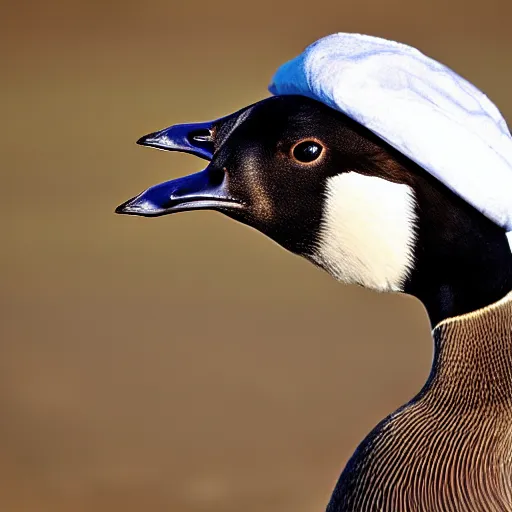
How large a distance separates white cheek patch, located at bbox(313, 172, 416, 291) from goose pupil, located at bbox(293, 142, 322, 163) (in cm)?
3

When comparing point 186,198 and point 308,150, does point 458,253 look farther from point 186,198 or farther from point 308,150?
point 186,198

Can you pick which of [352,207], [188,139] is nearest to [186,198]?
[188,139]

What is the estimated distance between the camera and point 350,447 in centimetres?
361

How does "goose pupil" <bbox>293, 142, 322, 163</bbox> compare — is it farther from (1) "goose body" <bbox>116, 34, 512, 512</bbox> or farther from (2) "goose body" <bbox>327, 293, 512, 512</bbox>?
(2) "goose body" <bbox>327, 293, 512, 512</bbox>

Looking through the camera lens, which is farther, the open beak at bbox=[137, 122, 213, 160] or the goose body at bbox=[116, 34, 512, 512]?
the open beak at bbox=[137, 122, 213, 160]

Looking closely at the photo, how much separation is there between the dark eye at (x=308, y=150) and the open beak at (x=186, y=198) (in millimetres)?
91

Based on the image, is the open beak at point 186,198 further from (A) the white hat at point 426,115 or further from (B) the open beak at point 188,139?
(A) the white hat at point 426,115

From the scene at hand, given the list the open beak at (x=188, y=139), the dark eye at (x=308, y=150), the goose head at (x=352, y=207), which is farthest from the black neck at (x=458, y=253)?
the open beak at (x=188, y=139)

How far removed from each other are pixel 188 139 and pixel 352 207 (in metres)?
0.23

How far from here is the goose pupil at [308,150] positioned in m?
1.25

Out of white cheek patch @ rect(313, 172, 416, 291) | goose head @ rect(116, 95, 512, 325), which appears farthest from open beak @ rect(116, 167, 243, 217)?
white cheek patch @ rect(313, 172, 416, 291)

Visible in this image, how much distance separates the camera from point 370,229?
4.02 ft

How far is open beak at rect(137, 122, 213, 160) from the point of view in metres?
1.35

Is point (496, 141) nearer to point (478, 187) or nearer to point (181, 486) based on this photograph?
point (478, 187)
